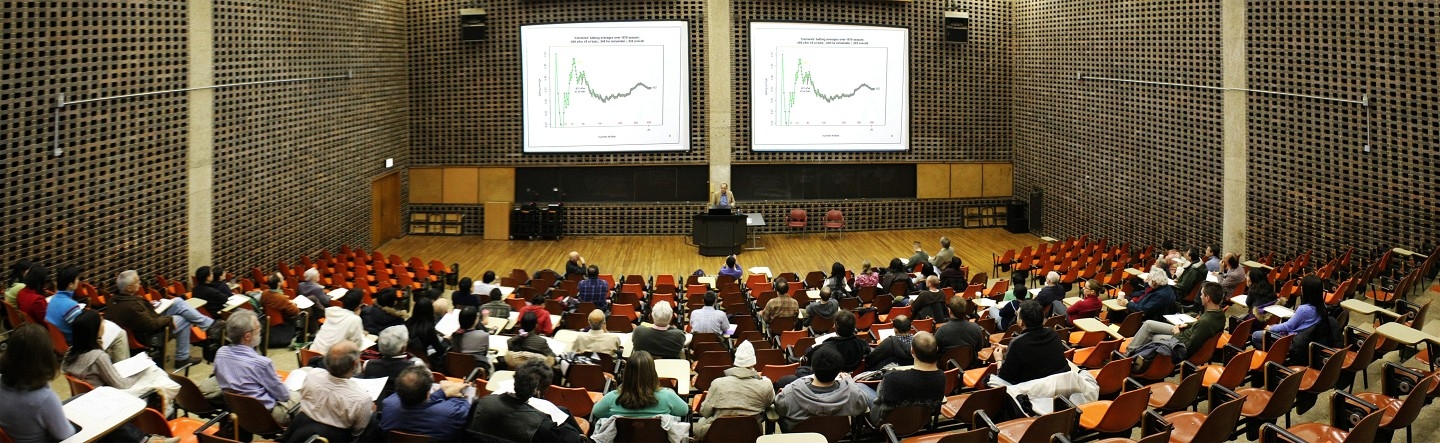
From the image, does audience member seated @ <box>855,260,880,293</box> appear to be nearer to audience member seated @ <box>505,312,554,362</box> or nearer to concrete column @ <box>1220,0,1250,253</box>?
audience member seated @ <box>505,312,554,362</box>

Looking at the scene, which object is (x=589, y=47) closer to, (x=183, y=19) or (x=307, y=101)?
(x=307, y=101)

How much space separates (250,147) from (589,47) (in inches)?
322

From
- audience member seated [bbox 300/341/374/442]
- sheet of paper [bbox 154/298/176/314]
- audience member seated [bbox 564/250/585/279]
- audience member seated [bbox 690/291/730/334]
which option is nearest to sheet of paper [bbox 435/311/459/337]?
audience member seated [bbox 690/291/730/334]

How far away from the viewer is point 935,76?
77.5 feet

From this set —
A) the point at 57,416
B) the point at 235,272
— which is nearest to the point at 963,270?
the point at 235,272

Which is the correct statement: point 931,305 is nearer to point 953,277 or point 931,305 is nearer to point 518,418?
point 953,277

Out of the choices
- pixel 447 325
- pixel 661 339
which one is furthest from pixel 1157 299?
pixel 447 325

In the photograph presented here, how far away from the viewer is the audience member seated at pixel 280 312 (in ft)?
39.5

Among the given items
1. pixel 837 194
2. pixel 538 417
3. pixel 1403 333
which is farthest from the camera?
pixel 837 194

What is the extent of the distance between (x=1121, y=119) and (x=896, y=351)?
12847mm

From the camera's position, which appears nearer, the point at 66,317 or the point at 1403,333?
the point at 1403,333

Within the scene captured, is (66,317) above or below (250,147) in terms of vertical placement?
below

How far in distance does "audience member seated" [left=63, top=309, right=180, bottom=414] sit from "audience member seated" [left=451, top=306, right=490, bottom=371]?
7.51 feet

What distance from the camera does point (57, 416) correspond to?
5.81 meters
